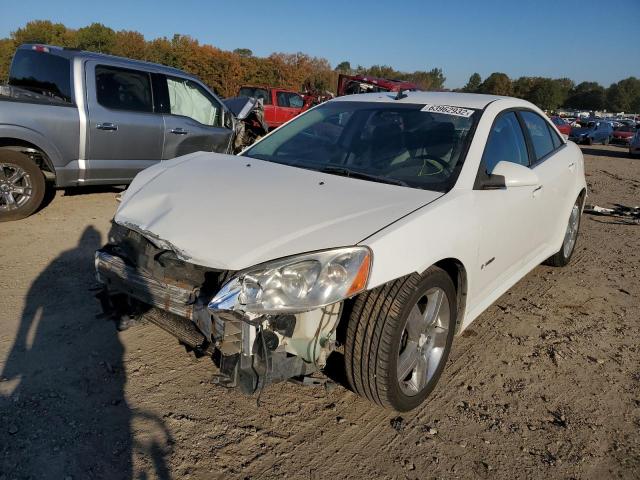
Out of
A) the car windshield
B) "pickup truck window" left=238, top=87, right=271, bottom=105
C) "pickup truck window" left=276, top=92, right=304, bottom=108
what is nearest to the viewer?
the car windshield

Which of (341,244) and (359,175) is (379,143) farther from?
(341,244)

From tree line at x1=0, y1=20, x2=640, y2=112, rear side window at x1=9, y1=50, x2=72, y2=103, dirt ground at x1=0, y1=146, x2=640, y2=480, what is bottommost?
dirt ground at x1=0, y1=146, x2=640, y2=480

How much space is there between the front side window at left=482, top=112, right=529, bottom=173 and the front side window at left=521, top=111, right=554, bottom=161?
0.24 metres

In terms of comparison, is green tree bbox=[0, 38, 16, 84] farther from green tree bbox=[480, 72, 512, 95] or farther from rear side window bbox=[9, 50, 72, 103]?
green tree bbox=[480, 72, 512, 95]

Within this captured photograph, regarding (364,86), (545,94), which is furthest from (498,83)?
(364,86)

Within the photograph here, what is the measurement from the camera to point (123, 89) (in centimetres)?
622

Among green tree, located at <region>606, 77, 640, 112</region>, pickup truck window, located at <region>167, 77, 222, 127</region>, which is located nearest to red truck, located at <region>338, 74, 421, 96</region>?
pickup truck window, located at <region>167, 77, 222, 127</region>

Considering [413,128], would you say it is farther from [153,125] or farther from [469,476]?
[153,125]

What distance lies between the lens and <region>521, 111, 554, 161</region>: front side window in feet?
13.3

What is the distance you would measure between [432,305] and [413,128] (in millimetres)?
1322

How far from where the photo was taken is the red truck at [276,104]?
16797mm

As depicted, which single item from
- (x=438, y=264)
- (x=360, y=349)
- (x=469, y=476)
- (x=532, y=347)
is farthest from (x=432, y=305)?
(x=532, y=347)

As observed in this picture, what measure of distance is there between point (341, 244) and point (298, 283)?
0.26 metres

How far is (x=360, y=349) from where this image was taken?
238 centimetres
